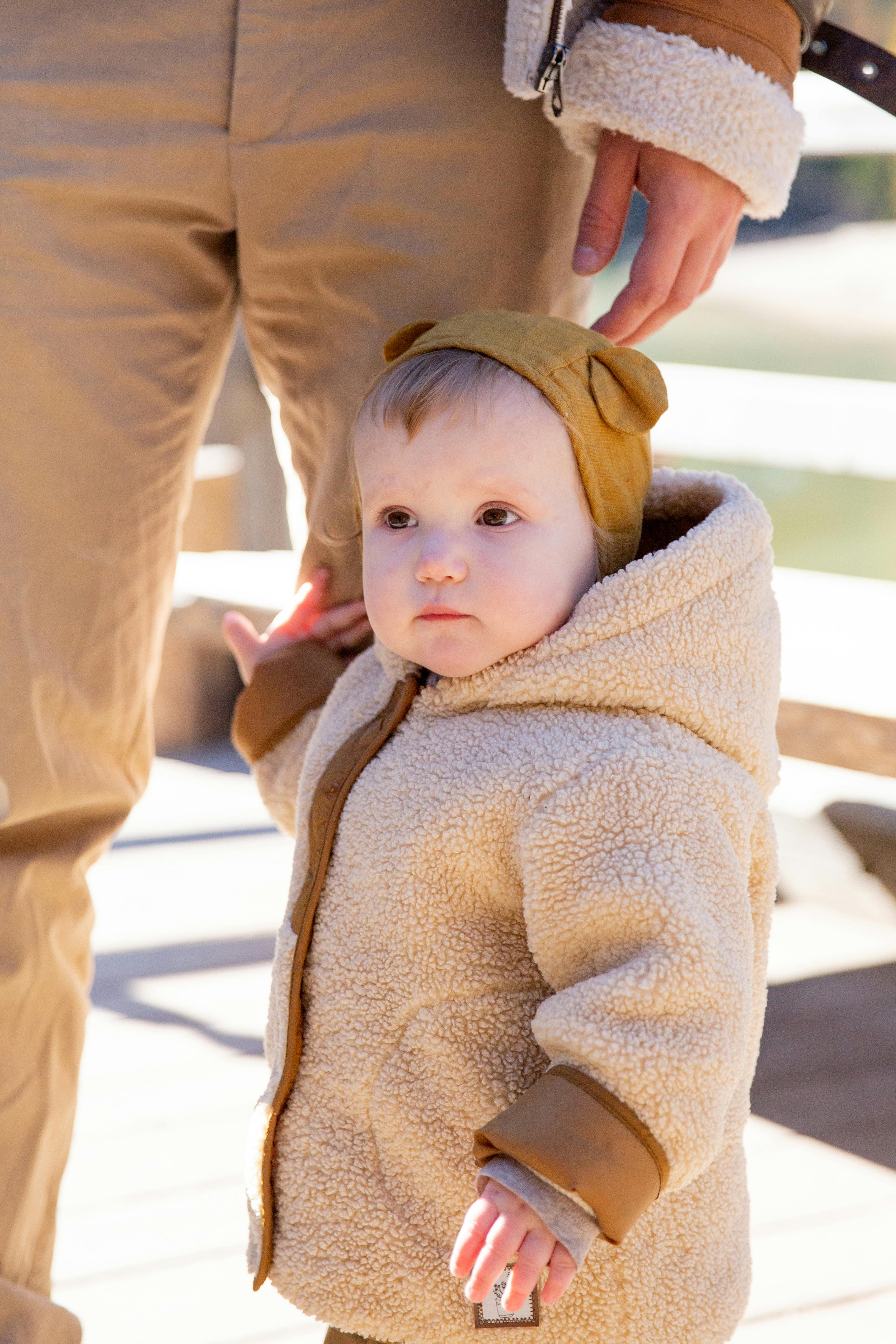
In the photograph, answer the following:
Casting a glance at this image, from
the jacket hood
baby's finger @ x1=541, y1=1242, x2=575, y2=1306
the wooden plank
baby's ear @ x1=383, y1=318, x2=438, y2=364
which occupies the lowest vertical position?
the wooden plank

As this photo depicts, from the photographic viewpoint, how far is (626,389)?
106cm

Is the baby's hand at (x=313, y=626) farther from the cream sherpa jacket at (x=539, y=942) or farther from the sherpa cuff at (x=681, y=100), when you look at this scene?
the sherpa cuff at (x=681, y=100)

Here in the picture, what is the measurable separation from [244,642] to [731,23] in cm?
69

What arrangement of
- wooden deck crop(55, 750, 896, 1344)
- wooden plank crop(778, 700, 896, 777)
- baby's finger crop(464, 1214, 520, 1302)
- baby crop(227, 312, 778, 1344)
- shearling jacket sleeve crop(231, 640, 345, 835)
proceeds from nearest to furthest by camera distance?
1. baby's finger crop(464, 1214, 520, 1302)
2. baby crop(227, 312, 778, 1344)
3. shearling jacket sleeve crop(231, 640, 345, 835)
4. wooden deck crop(55, 750, 896, 1344)
5. wooden plank crop(778, 700, 896, 777)

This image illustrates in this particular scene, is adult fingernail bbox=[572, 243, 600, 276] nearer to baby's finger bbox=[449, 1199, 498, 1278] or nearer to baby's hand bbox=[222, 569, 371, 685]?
baby's hand bbox=[222, 569, 371, 685]

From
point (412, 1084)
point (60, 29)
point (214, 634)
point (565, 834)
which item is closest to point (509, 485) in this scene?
point (565, 834)

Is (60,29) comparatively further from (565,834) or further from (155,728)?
(155,728)

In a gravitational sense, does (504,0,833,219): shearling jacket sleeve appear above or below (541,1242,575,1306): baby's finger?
above

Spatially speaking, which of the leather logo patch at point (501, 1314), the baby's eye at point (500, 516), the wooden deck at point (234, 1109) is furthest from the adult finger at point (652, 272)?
the wooden deck at point (234, 1109)

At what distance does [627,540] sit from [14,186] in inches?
21.7

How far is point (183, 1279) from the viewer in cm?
155

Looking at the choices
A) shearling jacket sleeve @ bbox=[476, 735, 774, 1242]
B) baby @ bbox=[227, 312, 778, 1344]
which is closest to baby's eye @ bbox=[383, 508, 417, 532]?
baby @ bbox=[227, 312, 778, 1344]

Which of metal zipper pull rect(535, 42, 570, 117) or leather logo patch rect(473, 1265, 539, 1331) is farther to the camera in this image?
metal zipper pull rect(535, 42, 570, 117)

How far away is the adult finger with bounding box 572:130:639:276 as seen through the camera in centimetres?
114
